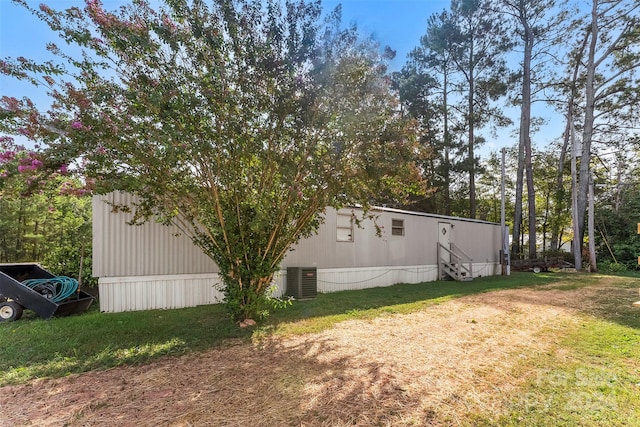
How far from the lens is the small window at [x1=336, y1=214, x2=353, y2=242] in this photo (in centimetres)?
913

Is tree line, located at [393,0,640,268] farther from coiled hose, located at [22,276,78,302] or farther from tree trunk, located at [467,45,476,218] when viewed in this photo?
coiled hose, located at [22,276,78,302]

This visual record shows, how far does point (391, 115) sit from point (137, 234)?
488 centimetres

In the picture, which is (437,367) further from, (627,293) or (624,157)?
(624,157)

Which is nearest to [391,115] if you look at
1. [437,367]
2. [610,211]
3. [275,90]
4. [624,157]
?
[275,90]

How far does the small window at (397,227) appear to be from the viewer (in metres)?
Result: 10.3

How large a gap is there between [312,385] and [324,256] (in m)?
5.76

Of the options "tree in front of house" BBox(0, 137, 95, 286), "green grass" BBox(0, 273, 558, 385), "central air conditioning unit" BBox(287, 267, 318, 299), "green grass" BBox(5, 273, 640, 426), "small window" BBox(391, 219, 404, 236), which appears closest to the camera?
"green grass" BBox(5, 273, 640, 426)

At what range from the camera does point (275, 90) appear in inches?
171

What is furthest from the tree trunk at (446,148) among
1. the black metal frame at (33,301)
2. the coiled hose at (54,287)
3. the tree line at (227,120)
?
the black metal frame at (33,301)

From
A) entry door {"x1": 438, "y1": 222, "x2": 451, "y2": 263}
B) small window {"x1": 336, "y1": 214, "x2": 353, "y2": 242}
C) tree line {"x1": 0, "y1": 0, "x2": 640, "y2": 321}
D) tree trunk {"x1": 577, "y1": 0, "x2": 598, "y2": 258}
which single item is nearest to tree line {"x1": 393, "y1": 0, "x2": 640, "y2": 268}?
tree trunk {"x1": 577, "y1": 0, "x2": 598, "y2": 258}

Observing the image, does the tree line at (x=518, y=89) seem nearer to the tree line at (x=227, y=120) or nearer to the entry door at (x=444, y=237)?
the entry door at (x=444, y=237)

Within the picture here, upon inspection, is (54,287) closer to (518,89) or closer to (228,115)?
(228,115)

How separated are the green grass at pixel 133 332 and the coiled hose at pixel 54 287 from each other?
0.40 metres

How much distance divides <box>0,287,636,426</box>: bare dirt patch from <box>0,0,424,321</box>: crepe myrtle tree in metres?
1.64
